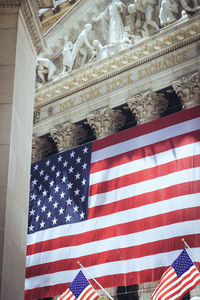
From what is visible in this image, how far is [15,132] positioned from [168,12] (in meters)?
20.2

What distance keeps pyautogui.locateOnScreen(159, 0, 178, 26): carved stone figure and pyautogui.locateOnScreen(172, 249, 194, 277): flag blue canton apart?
12.5 meters

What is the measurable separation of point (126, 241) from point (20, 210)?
1425cm

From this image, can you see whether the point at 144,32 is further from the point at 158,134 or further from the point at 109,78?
the point at 158,134

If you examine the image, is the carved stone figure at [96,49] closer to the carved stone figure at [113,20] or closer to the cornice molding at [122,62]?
the carved stone figure at [113,20]

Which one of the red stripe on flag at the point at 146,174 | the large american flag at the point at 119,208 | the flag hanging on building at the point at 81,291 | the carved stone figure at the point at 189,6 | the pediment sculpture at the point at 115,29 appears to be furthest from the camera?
the pediment sculpture at the point at 115,29

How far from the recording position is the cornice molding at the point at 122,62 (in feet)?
96.4

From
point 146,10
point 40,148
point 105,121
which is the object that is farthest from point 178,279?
point 146,10

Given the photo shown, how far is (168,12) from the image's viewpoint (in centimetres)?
3044

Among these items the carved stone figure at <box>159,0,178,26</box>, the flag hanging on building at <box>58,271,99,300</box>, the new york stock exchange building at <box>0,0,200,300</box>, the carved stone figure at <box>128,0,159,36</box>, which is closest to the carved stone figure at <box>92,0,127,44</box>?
the new york stock exchange building at <box>0,0,200,300</box>

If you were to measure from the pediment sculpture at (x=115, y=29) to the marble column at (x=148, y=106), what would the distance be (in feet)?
9.34

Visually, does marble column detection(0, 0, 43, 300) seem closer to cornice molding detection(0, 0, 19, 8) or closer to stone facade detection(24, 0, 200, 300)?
cornice molding detection(0, 0, 19, 8)

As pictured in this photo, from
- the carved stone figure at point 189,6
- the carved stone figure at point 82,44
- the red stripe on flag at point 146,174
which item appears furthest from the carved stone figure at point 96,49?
the red stripe on flag at point 146,174

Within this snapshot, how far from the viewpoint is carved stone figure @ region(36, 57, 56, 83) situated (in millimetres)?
34750

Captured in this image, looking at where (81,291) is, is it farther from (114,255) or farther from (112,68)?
(112,68)
